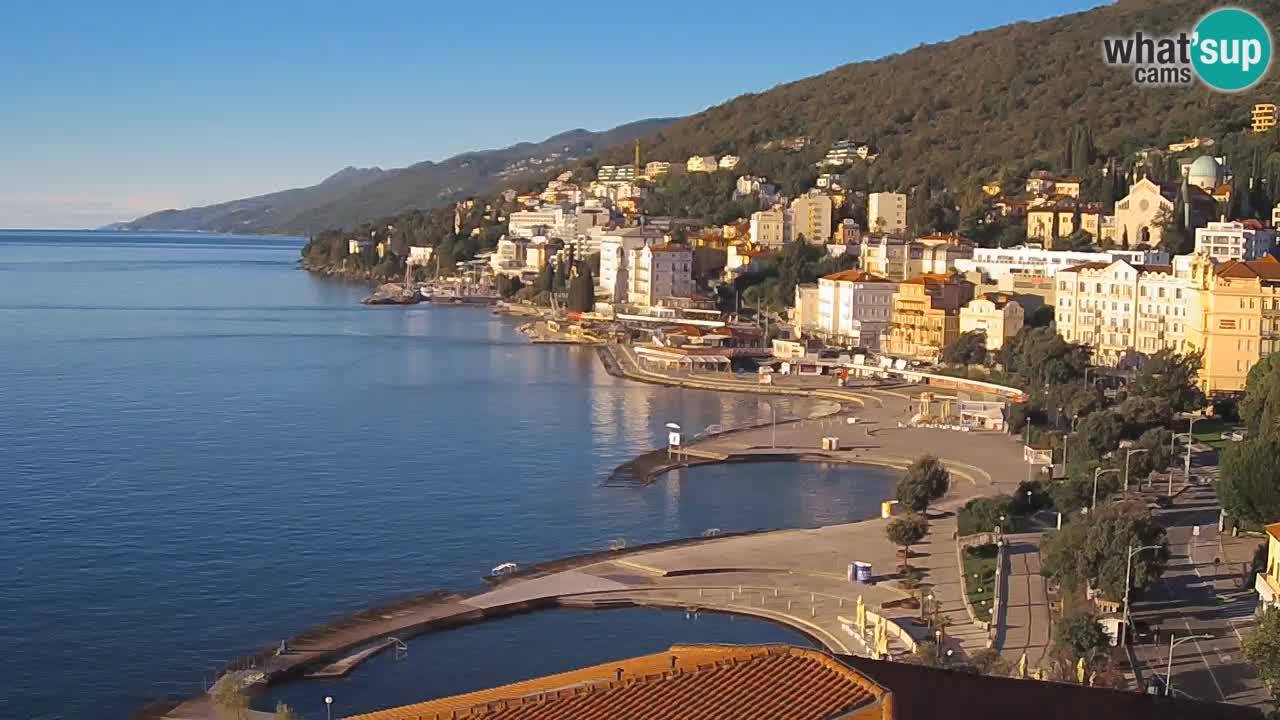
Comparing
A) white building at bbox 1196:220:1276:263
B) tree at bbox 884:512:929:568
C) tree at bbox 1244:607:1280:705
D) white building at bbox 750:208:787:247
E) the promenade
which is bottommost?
the promenade

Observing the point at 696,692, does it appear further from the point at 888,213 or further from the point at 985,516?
the point at 888,213

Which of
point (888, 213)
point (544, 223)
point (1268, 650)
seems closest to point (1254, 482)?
point (1268, 650)

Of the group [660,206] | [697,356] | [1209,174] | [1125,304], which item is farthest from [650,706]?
[660,206]

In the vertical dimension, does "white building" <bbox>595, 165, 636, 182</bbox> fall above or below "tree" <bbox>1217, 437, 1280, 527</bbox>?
above

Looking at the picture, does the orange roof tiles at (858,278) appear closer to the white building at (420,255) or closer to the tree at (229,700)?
the tree at (229,700)

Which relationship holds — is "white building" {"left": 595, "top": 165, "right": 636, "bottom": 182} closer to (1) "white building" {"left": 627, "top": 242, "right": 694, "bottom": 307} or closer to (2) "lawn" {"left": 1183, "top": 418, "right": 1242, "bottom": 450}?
(1) "white building" {"left": 627, "top": 242, "right": 694, "bottom": 307}

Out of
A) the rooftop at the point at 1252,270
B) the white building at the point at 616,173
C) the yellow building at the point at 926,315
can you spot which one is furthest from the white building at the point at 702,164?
the rooftop at the point at 1252,270

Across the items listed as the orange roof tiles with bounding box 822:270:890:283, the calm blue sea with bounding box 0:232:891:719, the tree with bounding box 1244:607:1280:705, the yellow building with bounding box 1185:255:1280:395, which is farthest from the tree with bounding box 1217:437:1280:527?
the orange roof tiles with bounding box 822:270:890:283
